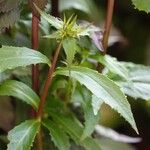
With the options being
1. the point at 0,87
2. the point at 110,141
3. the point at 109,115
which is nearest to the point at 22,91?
the point at 0,87

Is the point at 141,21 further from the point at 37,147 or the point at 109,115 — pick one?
the point at 37,147

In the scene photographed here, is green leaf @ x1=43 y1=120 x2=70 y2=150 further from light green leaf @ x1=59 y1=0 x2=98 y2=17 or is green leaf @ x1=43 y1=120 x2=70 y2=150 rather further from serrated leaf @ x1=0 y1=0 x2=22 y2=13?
light green leaf @ x1=59 y1=0 x2=98 y2=17

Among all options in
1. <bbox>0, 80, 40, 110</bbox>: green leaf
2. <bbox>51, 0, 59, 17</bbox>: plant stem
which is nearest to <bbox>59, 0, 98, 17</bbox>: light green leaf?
<bbox>51, 0, 59, 17</bbox>: plant stem

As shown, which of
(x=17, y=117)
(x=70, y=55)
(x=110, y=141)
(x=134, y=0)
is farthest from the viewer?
(x=110, y=141)

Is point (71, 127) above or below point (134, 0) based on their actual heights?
below

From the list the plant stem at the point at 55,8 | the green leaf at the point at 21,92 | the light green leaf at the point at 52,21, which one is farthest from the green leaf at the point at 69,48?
the plant stem at the point at 55,8
